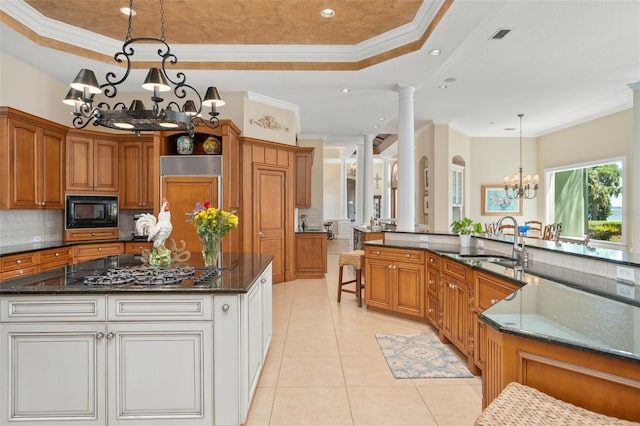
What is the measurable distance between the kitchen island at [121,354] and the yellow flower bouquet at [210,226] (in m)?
0.74

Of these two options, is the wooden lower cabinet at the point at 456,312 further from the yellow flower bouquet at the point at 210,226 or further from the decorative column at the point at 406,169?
the yellow flower bouquet at the point at 210,226

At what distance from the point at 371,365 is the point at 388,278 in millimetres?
1499

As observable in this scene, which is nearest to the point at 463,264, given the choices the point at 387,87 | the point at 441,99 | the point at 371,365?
the point at 371,365

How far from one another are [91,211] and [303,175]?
3641 mm

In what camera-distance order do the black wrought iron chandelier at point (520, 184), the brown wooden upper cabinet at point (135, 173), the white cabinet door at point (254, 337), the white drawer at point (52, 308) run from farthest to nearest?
1. the black wrought iron chandelier at point (520, 184)
2. the brown wooden upper cabinet at point (135, 173)
3. the white cabinet door at point (254, 337)
4. the white drawer at point (52, 308)

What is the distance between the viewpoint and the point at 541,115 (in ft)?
23.9

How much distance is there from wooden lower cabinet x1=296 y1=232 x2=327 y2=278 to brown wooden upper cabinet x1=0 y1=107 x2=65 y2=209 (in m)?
3.82

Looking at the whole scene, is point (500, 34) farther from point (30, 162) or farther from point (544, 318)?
point (30, 162)

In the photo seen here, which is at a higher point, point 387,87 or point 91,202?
point 387,87

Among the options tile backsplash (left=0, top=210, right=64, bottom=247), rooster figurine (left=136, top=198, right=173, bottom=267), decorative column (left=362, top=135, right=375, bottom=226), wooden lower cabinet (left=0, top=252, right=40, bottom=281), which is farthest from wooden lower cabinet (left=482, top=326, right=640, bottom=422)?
decorative column (left=362, top=135, right=375, bottom=226)

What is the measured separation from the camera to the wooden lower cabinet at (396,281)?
4145 mm

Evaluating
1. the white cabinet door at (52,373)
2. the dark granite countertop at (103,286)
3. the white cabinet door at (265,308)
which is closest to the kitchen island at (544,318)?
the dark granite countertop at (103,286)

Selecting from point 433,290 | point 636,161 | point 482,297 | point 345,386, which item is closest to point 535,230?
point 636,161

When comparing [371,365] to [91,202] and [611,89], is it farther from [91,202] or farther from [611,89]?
[611,89]
